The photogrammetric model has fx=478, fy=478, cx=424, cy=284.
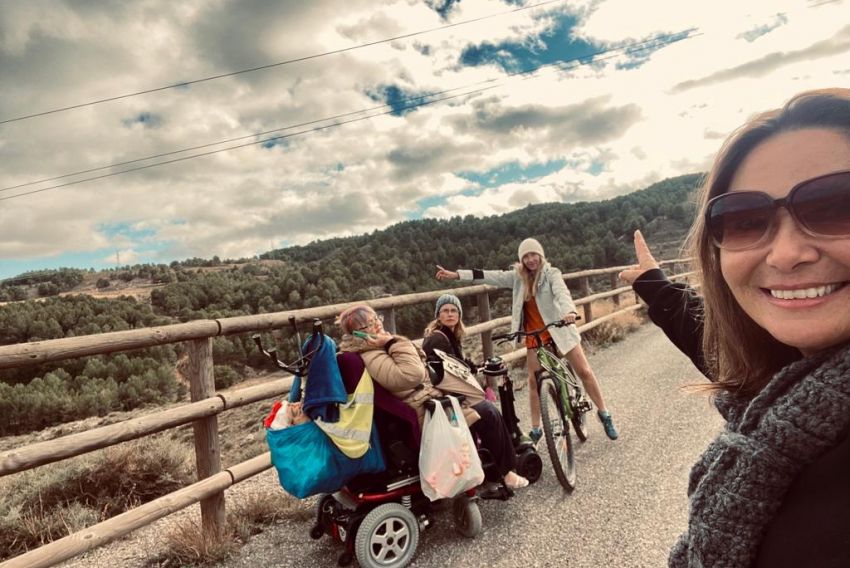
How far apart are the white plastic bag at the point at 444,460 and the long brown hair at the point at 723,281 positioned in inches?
72.5

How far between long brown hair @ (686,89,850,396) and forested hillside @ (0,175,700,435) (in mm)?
168

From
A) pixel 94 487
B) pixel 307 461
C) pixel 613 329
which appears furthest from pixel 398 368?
pixel 613 329

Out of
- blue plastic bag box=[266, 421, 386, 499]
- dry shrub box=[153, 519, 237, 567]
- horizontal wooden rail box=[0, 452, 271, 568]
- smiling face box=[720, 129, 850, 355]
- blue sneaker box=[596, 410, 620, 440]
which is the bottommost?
blue sneaker box=[596, 410, 620, 440]

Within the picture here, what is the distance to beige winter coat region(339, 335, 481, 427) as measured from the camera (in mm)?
2836

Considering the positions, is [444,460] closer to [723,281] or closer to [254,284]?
[723,281]

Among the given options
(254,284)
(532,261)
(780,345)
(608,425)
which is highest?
(254,284)

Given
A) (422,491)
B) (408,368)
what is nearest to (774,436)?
(408,368)

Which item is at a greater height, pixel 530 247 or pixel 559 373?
pixel 530 247

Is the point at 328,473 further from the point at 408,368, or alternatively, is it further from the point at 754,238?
the point at 754,238

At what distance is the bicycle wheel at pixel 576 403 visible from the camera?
14.2 ft

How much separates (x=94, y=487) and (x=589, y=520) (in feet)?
15.0

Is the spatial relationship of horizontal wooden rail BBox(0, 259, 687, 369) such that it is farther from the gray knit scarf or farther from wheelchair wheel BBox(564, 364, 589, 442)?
wheelchair wheel BBox(564, 364, 589, 442)

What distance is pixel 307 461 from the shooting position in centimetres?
262

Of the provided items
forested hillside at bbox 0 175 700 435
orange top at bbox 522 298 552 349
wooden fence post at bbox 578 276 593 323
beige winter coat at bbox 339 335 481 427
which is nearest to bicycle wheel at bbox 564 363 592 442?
orange top at bbox 522 298 552 349
